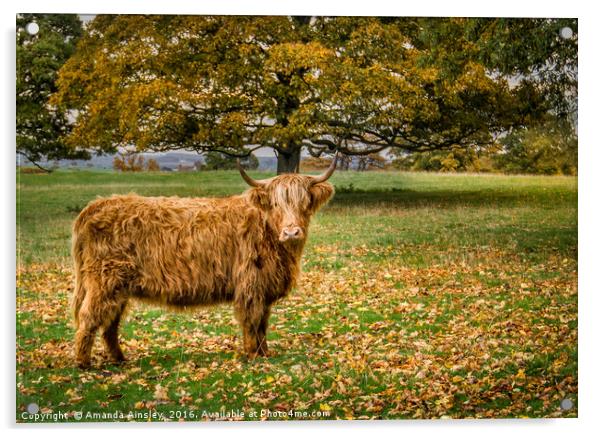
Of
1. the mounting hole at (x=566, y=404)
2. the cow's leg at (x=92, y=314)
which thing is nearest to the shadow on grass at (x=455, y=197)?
the mounting hole at (x=566, y=404)

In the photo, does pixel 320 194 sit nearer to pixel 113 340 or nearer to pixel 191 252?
pixel 191 252

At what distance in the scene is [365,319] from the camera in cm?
621

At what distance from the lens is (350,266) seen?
634 centimetres

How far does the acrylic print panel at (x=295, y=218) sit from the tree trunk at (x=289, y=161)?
0.01 metres

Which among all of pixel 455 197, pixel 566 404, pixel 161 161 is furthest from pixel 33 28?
pixel 566 404

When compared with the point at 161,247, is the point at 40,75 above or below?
above

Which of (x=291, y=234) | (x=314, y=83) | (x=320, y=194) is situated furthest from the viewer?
(x=314, y=83)

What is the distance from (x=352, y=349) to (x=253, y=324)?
86 centimetres

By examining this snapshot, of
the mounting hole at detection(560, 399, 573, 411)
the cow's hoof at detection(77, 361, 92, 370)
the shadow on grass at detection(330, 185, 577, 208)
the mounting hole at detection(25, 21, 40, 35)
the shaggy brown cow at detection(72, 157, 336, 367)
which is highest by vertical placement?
the mounting hole at detection(25, 21, 40, 35)

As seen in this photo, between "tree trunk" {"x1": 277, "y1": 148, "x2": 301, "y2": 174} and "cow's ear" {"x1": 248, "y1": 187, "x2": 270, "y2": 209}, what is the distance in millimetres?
493

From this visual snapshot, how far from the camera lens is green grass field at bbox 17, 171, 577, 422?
5.75 m

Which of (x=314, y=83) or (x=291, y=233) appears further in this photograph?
(x=314, y=83)

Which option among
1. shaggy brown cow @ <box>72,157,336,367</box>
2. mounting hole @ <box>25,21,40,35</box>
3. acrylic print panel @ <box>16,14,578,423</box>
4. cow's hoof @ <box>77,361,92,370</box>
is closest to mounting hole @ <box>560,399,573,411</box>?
acrylic print panel @ <box>16,14,578,423</box>

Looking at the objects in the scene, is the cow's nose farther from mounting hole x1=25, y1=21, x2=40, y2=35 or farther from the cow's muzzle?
mounting hole x1=25, y1=21, x2=40, y2=35
